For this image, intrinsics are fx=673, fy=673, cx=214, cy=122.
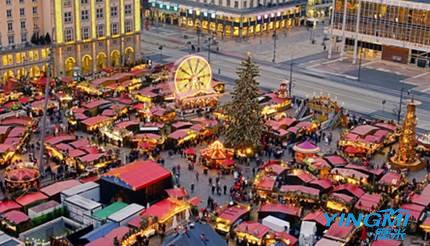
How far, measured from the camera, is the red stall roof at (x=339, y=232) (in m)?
46.6

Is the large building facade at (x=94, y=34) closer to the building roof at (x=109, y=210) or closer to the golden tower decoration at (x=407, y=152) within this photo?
the building roof at (x=109, y=210)

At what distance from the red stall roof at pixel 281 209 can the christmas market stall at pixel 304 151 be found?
10.7 metres

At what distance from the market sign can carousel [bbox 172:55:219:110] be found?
29.4m

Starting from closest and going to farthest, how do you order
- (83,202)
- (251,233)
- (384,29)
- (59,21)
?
(251,233) → (83,202) → (59,21) → (384,29)

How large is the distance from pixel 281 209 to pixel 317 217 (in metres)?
2.90

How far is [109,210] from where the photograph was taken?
50344mm

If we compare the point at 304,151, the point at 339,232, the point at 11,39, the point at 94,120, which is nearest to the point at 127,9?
the point at 11,39

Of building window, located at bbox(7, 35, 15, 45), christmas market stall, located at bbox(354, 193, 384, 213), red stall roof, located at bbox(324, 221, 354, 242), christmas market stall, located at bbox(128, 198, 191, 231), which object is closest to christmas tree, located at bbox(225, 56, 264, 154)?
christmas market stall, located at bbox(128, 198, 191, 231)

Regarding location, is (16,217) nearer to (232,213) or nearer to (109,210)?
(109,210)

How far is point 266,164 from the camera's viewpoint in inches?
2371

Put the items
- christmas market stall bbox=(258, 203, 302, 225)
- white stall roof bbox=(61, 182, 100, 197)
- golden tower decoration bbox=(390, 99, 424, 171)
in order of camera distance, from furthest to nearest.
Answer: golden tower decoration bbox=(390, 99, 424, 171) < white stall roof bbox=(61, 182, 100, 197) < christmas market stall bbox=(258, 203, 302, 225)

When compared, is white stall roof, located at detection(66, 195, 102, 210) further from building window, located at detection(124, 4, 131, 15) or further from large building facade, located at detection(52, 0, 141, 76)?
building window, located at detection(124, 4, 131, 15)

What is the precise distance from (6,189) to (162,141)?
16671mm

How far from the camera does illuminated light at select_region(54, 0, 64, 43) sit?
8756 cm
